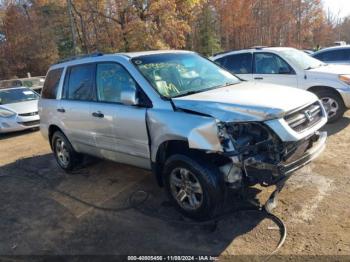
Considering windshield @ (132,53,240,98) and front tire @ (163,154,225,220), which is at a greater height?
windshield @ (132,53,240,98)

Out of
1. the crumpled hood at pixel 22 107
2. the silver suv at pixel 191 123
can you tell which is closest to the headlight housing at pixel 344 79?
the silver suv at pixel 191 123

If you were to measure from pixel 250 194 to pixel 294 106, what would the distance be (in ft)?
4.24

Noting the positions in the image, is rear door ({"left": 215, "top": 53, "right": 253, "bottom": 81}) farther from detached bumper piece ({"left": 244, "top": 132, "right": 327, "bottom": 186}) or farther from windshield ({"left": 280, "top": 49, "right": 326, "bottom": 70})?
detached bumper piece ({"left": 244, "top": 132, "right": 327, "bottom": 186})

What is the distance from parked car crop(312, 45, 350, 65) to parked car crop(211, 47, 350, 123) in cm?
306

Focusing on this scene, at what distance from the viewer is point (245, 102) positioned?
11.6 ft


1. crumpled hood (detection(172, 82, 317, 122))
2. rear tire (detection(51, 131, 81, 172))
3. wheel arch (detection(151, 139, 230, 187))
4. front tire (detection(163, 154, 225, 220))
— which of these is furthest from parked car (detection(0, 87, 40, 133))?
crumpled hood (detection(172, 82, 317, 122))

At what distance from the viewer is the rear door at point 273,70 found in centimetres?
754

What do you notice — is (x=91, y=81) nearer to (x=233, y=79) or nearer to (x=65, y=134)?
(x=65, y=134)

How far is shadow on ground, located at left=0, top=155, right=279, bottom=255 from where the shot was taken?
3490 millimetres

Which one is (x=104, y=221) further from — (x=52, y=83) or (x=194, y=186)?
(x=52, y=83)

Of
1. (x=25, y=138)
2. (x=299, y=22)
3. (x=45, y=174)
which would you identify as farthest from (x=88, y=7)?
(x=299, y=22)

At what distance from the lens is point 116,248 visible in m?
3.48

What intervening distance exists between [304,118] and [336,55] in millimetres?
8209

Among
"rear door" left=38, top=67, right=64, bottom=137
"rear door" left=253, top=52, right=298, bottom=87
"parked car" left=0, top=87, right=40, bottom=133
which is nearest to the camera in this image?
"rear door" left=38, top=67, right=64, bottom=137
